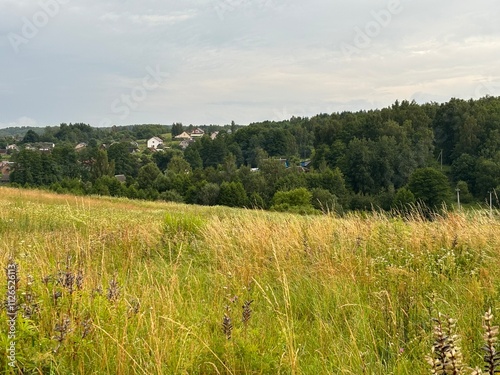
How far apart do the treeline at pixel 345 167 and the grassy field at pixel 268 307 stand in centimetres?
5313

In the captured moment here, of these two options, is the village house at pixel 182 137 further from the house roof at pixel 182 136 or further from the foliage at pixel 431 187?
the foliage at pixel 431 187

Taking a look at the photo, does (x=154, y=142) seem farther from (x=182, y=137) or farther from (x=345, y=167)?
(x=345, y=167)

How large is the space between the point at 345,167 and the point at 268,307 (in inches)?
3824

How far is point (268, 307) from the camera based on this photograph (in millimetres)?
3314

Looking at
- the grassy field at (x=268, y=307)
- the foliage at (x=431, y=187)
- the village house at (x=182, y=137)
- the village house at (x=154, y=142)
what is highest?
the village house at (x=182, y=137)

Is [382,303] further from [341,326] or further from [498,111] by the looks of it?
[498,111]

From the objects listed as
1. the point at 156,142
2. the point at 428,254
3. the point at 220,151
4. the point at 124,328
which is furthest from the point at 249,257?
the point at 156,142

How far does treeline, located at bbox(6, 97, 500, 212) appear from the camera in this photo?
237 ft

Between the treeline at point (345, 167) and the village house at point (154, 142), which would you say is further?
the village house at point (154, 142)

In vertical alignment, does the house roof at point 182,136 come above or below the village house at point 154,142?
above

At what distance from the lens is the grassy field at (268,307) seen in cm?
241

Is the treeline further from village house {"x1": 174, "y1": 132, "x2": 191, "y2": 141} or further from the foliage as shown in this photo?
village house {"x1": 174, "y1": 132, "x2": 191, "y2": 141}

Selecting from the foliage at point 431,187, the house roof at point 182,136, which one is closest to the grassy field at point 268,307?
the foliage at point 431,187

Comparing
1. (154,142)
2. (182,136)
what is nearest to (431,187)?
(154,142)
